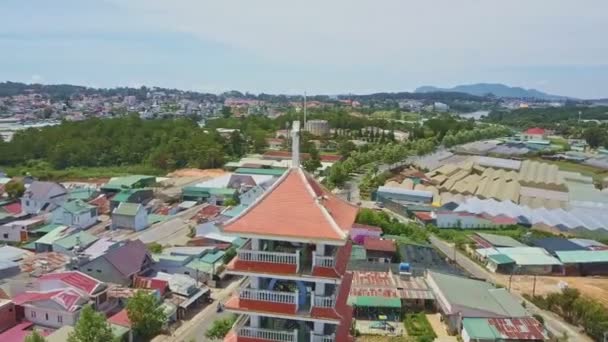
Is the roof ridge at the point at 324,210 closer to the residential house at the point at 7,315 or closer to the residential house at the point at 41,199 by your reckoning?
the residential house at the point at 7,315

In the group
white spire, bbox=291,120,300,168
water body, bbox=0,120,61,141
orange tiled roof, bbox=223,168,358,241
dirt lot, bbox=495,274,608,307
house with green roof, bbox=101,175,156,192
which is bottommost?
dirt lot, bbox=495,274,608,307

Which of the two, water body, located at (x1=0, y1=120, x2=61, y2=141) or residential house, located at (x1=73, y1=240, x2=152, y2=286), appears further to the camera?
water body, located at (x1=0, y1=120, x2=61, y2=141)

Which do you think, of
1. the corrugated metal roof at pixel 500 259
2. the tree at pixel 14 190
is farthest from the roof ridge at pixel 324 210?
the tree at pixel 14 190

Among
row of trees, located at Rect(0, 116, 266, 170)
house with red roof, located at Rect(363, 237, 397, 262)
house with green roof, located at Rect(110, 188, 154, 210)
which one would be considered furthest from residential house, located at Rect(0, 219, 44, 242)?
row of trees, located at Rect(0, 116, 266, 170)

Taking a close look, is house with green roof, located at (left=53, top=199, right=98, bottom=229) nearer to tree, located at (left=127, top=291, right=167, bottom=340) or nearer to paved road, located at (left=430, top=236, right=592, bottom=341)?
tree, located at (left=127, top=291, right=167, bottom=340)

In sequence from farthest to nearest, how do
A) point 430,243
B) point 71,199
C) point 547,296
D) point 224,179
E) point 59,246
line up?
point 224,179, point 71,199, point 430,243, point 59,246, point 547,296

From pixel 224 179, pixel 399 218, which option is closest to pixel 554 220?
pixel 399 218

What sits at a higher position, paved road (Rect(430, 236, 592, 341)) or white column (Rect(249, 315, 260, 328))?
white column (Rect(249, 315, 260, 328))

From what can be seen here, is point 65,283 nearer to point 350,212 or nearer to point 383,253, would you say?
point 350,212
